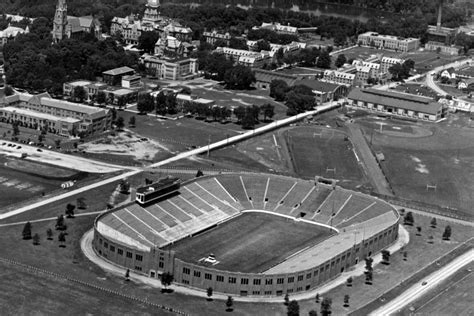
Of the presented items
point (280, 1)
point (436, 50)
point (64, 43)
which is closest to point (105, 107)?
point (64, 43)

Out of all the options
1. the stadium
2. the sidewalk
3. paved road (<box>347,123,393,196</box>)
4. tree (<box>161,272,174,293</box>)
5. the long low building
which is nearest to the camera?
the sidewalk

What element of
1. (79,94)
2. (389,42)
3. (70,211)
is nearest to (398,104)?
(79,94)

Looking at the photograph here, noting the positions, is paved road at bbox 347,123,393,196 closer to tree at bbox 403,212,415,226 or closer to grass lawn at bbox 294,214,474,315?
tree at bbox 403,212,415,226

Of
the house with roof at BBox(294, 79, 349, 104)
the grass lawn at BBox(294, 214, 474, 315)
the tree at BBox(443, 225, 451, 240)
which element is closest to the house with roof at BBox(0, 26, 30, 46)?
the house with roof at BBox(294, 79, 349, 104)

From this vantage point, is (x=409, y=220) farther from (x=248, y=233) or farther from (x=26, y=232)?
(x=26, y=232)

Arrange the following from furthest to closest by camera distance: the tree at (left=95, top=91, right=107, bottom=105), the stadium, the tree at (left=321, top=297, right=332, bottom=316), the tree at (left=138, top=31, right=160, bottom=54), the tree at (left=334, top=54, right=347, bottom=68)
Answer: the tree at (left=138, top=31, right=160, bottom=54)
the tree at (left=334, top=54, right=347, bottom=68)
the tree at (left=95, top=91, right=107, bottom=105)
the stadium
the tree at (left=321, top=297, right=332, bottom=316)

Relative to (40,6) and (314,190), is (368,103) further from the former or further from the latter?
(40,6)

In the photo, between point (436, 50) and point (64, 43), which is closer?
point (64, 43)
